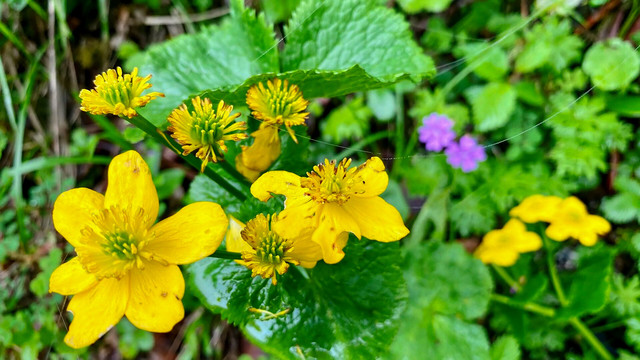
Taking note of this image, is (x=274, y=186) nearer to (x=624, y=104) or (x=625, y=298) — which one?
(x=625, y=298)

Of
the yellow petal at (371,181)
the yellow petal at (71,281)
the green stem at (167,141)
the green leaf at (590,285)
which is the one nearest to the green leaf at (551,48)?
the green leaf at (590,285)

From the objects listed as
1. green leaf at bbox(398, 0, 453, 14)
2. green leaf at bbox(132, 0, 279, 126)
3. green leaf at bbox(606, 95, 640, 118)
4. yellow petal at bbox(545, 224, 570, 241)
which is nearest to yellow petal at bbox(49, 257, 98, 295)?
green leaf at bbox(132, 0, 279, 126)

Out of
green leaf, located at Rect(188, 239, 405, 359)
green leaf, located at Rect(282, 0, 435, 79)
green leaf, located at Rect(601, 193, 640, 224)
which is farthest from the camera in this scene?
green leaf, located at Rect(601, 193, 640, 224)

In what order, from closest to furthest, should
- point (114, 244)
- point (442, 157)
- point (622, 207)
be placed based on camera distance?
point (114, 244), point (622, 207), point (442, 157)

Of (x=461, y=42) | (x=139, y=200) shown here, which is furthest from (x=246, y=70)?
(x=461, y=42)

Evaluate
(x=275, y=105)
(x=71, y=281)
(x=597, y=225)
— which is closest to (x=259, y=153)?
(x=275, y=105)

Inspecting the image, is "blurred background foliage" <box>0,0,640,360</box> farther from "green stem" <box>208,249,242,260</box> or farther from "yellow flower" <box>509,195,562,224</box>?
"green stem" <box>208,249,242,260</box>

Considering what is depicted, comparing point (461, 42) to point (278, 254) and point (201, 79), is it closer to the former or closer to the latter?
point (201, 79)
